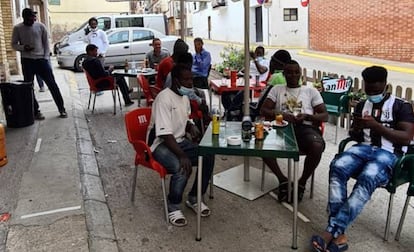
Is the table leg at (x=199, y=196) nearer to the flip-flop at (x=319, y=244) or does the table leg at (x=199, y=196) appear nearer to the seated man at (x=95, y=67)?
the flip-flop at (x=319, y=244)

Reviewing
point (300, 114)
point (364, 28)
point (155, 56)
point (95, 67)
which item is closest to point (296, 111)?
point (300, 114)

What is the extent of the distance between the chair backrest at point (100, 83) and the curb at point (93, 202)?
1.83 m

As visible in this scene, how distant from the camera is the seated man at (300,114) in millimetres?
3803

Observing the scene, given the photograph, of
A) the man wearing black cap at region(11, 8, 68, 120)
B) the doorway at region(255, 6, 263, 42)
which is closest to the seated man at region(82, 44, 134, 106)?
the man wearing black cap at region(11, 8, 68, 120)

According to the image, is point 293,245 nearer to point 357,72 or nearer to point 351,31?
point 357,72

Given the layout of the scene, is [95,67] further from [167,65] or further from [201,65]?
[167,65]

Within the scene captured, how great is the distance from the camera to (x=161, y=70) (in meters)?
6.26

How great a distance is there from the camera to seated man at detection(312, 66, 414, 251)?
2.95 meters

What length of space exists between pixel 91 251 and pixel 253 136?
1.42 m

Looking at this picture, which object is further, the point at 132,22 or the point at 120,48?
the point at 132,22

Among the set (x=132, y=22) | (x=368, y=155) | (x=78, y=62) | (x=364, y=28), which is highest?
(x=132, y=22)

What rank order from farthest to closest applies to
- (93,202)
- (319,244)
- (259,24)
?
(259,24) → (93,202) → (319,244)

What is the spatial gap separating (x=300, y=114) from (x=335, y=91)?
235 cm

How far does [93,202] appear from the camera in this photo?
12.4 ft
